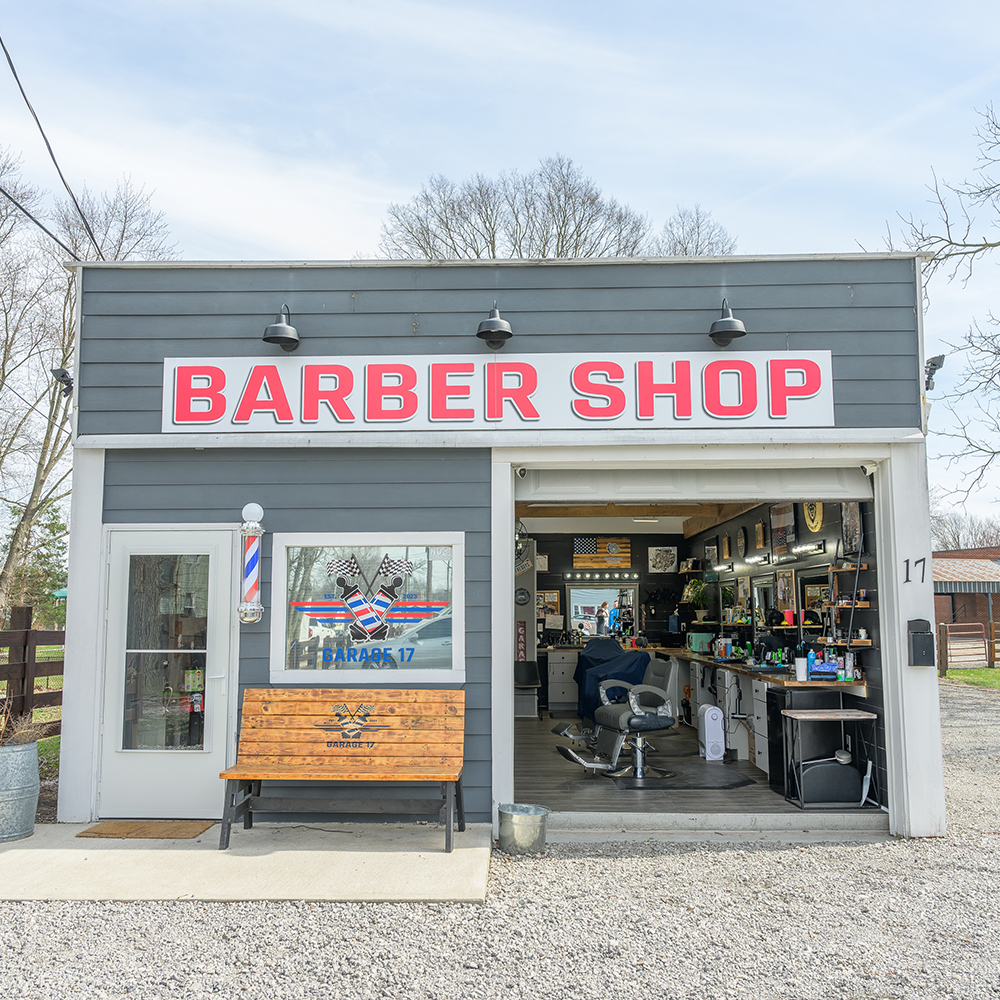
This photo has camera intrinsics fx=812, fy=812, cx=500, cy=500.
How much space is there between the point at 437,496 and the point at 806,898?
3.19m

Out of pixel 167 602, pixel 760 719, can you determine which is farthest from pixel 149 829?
pixel 760 719

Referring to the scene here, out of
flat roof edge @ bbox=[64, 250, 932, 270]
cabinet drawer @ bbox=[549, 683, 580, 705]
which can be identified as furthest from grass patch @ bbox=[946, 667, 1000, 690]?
flat roof edge @ bbox=[64, 250, 932, 270]

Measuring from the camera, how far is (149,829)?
5.18m

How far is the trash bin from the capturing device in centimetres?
490

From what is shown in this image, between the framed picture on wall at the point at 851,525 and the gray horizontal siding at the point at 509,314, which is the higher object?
the gray horizontal siding at the point at 509,314

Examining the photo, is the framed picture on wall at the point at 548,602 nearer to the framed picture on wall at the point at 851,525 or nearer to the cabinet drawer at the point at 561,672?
the cabinet drawer at the point at 561,672

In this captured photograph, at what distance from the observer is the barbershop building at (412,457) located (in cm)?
544

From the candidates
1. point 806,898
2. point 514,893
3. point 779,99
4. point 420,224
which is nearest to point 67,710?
point 514,893

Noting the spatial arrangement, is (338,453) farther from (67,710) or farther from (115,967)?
(115,967)

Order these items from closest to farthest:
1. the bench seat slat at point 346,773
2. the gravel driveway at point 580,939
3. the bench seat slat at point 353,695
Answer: the gravel driveway at point 580,939, the bench seat slat at point 346,773, the bench seat slat at point 353,695

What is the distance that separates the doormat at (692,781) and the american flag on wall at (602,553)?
19.1 feet

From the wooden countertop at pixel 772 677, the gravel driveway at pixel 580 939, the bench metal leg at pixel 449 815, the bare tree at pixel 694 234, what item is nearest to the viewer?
the gravel driveway at pixel 580 939

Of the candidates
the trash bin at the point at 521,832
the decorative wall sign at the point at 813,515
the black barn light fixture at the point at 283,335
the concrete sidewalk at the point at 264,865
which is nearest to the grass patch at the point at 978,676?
the decorative wall sign at the point at 813,515

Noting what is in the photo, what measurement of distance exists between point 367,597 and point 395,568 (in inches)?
10.7
